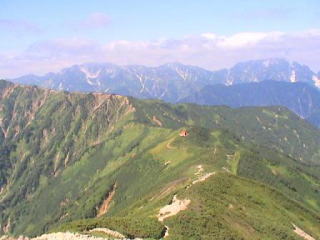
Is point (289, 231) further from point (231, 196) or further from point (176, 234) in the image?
point (176, 234)

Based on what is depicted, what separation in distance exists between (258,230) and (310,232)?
4263 centimetres

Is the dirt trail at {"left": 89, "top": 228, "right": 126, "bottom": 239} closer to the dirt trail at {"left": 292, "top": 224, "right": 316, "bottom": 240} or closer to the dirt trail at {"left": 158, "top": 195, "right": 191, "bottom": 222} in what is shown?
the dirt trail at {"left": 158, "top": 195, "right": 191, "bottom": 222}

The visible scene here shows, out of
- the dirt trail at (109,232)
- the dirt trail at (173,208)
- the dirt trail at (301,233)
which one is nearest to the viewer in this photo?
the dirt trail at (109,232)

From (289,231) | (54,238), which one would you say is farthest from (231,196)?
(54,238)

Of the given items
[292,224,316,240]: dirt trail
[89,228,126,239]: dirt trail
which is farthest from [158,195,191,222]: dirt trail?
[292,224,316,240]: dirt trail

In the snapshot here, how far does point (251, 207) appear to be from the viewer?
18925 cm

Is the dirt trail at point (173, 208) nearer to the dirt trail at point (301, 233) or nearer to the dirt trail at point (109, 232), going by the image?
the dirt trail at point (109, 232)

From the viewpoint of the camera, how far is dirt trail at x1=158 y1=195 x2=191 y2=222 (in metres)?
153

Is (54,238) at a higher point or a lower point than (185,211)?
higher

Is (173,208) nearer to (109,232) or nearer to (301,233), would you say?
(109,232)

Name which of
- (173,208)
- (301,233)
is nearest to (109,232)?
(173,208)

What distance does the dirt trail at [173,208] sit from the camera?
503ft

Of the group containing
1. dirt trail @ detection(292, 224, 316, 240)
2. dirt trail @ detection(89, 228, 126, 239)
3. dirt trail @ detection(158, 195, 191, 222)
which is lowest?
dirt trail @ detection(292, 224, 316, 240)

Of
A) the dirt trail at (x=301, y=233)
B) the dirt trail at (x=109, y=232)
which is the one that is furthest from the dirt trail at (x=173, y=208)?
the dirt trail at (x=301, y=233)
